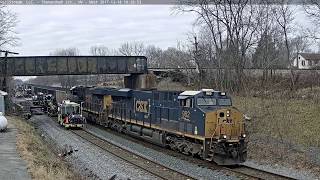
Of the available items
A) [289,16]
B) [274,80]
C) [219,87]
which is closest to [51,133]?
[219,87]

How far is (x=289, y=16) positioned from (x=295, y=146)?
131 ft

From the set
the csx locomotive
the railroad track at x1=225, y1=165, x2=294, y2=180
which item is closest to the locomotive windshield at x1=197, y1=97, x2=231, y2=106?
the csx locomotive

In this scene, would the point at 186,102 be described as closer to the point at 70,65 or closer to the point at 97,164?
the point at 97,164

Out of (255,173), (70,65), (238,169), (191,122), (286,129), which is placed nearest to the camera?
(255,173)

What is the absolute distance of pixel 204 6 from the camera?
5253 cm

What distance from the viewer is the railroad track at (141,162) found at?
1893 cm

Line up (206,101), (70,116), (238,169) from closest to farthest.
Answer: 1. (238,169)
2. (206,101)
3. (70,116)

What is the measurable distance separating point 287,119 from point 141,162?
1074cm

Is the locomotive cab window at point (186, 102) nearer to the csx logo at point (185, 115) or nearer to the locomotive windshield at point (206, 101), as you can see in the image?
the csx logo at point (185, 115)

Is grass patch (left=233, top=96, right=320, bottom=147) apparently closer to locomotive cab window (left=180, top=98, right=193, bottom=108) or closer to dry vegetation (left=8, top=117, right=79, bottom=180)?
locomotive cab window (left=180, top=98, right=193, bottom=108)

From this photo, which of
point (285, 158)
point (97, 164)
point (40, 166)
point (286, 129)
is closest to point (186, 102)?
point (97, 164)

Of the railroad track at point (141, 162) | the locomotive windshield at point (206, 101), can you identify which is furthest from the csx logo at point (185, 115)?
→ the railroad track at point (141, 162)

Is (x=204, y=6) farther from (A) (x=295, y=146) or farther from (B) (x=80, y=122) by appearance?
(A) (x=295, y=146)

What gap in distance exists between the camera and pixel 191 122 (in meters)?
23.0
